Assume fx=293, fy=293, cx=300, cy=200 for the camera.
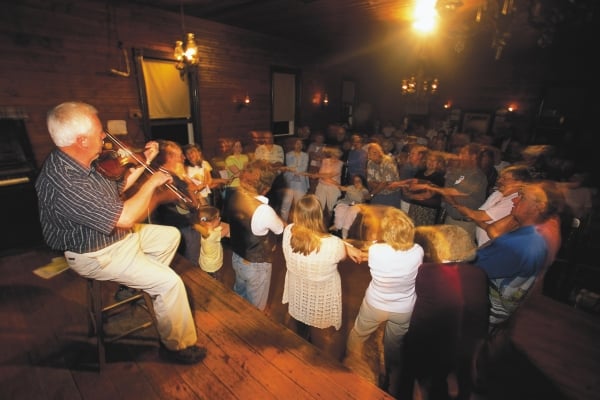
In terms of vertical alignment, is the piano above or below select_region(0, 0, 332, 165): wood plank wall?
below

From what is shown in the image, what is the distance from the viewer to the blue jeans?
315 centimetres

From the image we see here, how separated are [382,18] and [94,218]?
6.75 metres

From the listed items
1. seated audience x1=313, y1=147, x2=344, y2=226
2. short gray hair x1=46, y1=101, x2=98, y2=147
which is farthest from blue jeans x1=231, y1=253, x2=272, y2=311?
seated audience x1=313, y1=147, x2=344, y2=226

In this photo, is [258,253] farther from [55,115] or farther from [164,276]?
[55,115]

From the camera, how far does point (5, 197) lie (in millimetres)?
4160

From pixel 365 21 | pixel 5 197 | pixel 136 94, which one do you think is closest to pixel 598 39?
pixel 365 21

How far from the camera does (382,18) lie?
6.34m

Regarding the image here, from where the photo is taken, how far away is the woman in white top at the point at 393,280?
2402 millimetres

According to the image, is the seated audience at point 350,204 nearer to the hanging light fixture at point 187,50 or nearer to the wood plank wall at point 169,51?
the wood plank wall at point 169,51

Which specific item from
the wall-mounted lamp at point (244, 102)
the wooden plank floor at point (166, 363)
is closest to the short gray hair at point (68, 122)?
the wooden plank floor at point (166, 363)

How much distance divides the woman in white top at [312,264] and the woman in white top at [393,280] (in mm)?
300

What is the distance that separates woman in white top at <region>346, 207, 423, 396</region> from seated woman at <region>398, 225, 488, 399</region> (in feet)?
0.30

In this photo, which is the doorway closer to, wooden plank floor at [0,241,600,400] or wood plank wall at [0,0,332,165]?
wood plank wall at [0,0,332,165]

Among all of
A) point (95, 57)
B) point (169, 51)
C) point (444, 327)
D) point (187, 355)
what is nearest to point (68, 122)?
point (187, 355)
